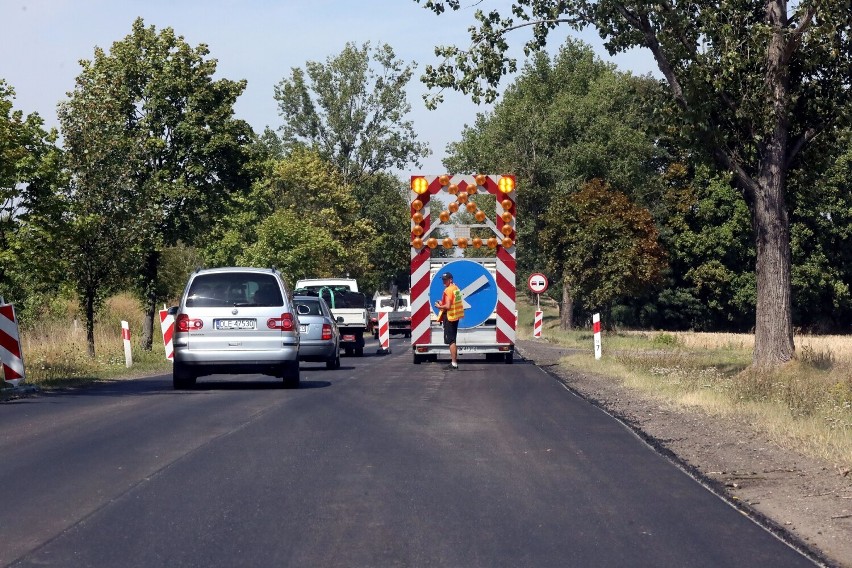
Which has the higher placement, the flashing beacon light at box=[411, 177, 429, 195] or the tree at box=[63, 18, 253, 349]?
the tree at box=[63, 18, 253, 349]

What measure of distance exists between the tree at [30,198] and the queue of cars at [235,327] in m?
4.59

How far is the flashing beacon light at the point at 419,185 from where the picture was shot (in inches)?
1028

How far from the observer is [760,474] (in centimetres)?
1018

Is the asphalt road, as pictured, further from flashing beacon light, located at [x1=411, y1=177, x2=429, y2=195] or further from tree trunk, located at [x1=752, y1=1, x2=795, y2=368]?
flashing beacon light, located at [x1=411, y1=177, x2=429, y2=195]

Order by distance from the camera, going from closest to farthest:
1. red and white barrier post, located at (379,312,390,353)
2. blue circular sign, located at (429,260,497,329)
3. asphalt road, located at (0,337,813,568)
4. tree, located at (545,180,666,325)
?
asphalt road, located at (0,337,813,568) < blue circular sign, located at (429,260,497,329) < red and white barrier post, located at (379,312,390,353) < tree, located at (545,180,666,325)

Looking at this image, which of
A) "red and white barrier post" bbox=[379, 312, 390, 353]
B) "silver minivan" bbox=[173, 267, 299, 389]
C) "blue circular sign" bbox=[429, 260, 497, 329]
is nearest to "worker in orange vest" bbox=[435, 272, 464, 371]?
"blue circular sign" bbox=[429, 260, 497, 329]

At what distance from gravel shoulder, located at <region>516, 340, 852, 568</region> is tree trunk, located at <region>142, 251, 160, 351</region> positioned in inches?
1051

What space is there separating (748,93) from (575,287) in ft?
127

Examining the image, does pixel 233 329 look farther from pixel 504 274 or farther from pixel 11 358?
pixel 504 274

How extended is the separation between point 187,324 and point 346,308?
58.6 feet

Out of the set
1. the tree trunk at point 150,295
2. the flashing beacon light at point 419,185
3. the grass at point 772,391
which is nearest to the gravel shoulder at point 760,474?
the grass at point 772,391

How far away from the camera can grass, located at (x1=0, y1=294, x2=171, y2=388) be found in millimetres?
23016

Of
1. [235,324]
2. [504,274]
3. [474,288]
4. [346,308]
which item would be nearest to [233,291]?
[235,324]

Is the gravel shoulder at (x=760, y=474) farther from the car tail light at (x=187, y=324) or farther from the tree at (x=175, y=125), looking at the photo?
the tree at (x=175, y=125)
